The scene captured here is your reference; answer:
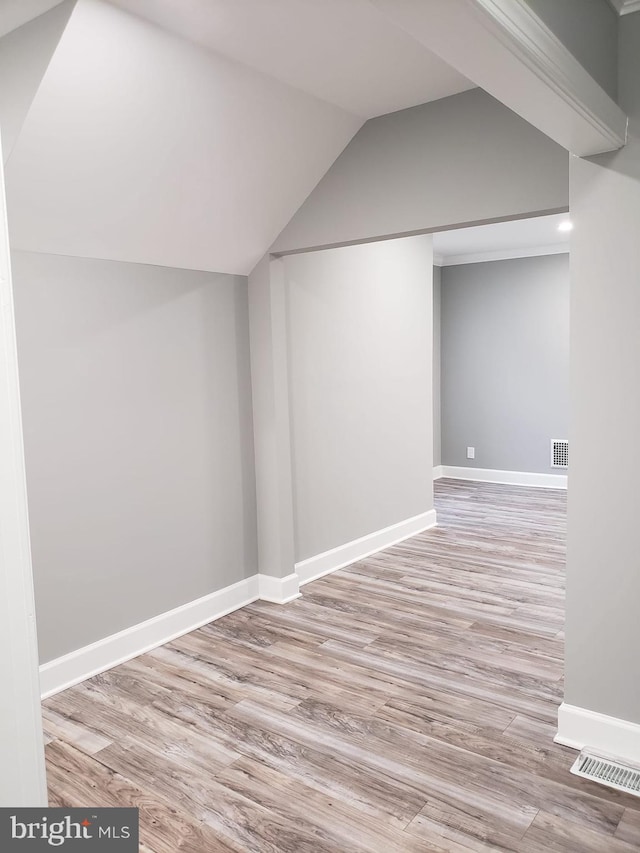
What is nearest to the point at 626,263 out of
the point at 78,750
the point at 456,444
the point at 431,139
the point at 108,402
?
the point at 431,139

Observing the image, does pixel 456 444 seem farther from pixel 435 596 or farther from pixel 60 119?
pixel 60 119

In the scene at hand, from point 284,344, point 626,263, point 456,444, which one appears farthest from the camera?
point 456,444

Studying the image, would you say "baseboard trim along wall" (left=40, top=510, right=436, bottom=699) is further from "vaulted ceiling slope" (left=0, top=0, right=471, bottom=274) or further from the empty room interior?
"vaulted ceiling slope" (left=0, top=0, right=471, bottom=274)

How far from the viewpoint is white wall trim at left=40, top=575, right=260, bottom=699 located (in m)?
2.95

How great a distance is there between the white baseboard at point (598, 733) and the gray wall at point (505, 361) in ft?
15.7

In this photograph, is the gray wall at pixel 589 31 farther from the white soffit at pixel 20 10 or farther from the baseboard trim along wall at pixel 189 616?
the baseboard trim along wall at pixel 189 616

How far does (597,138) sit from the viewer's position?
2.08 metres

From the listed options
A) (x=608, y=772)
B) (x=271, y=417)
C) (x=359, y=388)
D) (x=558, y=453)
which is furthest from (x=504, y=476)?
(x=608, y=772)

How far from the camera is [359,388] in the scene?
4703 millimetres

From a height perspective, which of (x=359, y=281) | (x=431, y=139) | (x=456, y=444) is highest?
(x=431, y=139)

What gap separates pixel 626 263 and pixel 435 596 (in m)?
2.37

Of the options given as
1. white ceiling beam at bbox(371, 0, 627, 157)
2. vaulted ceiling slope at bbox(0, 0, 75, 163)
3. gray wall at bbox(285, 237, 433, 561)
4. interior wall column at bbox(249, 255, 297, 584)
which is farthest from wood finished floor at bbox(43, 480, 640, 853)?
vaulted ceiling slope at bbox(0, 0, 75, 163)

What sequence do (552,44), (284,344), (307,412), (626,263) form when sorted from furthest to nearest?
(307,412) → (284,344) → (626,263) → (552,44)

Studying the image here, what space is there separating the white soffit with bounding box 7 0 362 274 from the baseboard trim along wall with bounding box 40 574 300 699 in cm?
175
